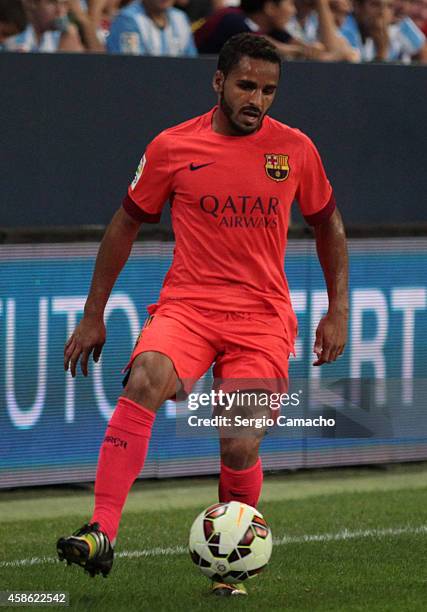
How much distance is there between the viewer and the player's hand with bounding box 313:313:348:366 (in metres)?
5.59

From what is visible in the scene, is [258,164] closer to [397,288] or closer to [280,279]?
[280,279]

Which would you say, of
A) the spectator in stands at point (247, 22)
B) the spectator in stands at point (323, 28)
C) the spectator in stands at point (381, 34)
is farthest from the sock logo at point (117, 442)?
the spectator in stands at point (381, 34)

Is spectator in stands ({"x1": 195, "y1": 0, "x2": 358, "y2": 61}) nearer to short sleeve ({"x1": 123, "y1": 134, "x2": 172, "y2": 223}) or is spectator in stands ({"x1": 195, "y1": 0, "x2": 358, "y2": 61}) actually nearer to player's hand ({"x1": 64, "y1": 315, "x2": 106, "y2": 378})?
short sleeve ({"x1": 123, "y1": 134, "x2": 172, "y2": 223})

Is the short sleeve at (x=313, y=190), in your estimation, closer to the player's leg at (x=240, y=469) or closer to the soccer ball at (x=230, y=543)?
the player's leg at (x=240, y=469)

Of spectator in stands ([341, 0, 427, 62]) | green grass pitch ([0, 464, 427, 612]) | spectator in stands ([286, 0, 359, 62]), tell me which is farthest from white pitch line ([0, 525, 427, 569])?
spectator in stands ([341, 0, 427, 62])

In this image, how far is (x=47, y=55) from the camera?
8.12m

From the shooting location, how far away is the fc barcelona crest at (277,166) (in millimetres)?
5465

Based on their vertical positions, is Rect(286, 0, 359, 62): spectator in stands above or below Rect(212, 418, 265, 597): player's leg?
above

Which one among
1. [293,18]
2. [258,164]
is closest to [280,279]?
[258,164]

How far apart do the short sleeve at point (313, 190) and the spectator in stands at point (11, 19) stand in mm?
3250

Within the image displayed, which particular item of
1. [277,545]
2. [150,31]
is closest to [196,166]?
[277,545]

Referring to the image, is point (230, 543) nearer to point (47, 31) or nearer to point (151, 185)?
point (151, 185)

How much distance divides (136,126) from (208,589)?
3654 millimetres

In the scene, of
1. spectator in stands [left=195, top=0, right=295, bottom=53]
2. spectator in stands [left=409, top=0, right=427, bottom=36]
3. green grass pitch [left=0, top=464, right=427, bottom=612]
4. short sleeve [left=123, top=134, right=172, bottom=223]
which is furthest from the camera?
spectator in stands [left=409, top=0, right=427, bottom=36]
